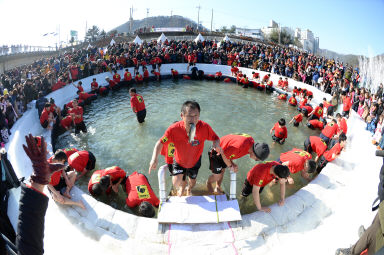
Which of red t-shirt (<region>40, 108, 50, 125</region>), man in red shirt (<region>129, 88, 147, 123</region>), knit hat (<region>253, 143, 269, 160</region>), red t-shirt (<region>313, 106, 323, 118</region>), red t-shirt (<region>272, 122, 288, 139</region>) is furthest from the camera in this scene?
red t-shirt (<region>313, 106, 323, 118</region>)

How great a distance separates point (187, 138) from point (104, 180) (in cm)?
180

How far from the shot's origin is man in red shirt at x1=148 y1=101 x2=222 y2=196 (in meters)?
3.21

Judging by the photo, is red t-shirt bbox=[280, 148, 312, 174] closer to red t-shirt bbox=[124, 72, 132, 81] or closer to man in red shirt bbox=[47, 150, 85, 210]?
man in red shirt bbox=[47, 150, 85, 210]

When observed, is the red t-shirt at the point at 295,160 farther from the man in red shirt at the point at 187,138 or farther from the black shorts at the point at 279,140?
the black shorts at the point at 279,140

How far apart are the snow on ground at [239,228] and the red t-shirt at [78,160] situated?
1.31 metres

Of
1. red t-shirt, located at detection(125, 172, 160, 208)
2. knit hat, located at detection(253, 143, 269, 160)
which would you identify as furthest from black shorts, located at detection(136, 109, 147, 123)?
knit hat, located at detection(253, 143, 269, 160)

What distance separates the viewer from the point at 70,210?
3.56 metres

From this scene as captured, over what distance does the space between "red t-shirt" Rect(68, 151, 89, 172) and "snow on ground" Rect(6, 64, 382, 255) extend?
4.31 ft

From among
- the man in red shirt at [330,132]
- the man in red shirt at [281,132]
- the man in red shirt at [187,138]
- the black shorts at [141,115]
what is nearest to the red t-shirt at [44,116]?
the black shorts at [141,115]

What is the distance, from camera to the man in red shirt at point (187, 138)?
3210 millimetres

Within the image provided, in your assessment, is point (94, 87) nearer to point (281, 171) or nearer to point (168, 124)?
point (168, 124)

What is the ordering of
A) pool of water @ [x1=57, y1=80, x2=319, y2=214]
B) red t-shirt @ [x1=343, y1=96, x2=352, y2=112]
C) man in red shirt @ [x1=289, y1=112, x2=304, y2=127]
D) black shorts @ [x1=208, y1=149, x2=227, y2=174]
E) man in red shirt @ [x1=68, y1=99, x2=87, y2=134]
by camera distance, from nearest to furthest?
black shorts @ [x1=208, y1=149, x2=227, y2=174], pool of water @ [x1=57, y1=80, x2=319, y2=214], man in red shirt @ [x1=68, y1=99, x2=87, y2=134], red t-shirt @ [x1=343, y1=96, x2=352, y2=112], man in red shirt @ [x1=289, y1=112, x2=304, y2=127]

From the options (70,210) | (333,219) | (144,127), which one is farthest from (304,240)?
(144,127)

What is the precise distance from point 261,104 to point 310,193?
8412mm
